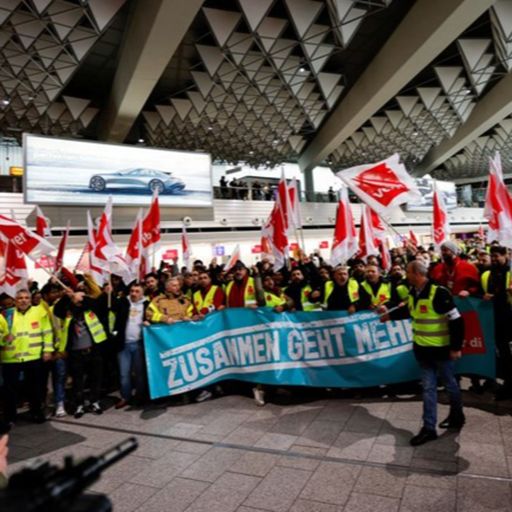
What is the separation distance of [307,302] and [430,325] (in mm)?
2401

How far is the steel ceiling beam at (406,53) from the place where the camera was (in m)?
11.5

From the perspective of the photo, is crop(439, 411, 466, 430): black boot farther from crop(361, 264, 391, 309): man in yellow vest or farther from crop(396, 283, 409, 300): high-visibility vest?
crop(361, 264, 391, 309): man in yellow vest

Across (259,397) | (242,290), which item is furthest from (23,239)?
(259,397)

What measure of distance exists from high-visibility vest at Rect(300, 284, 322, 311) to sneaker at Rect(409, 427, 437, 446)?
2448mm

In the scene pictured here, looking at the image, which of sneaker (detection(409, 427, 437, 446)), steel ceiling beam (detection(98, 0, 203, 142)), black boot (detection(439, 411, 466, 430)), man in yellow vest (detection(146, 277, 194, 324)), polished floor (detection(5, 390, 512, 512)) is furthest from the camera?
steel ceiling beam (detection(98, 0, 203, 142))

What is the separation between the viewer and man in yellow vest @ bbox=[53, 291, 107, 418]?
16.4 ft

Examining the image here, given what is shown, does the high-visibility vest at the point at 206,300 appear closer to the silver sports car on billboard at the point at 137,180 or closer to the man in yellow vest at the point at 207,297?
the man in yellow vest at the point at 207,297

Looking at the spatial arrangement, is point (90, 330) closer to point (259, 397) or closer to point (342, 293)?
point (259, 397)

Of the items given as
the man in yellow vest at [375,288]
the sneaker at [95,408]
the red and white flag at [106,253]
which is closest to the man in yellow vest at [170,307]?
the red and white flag at [106,253]

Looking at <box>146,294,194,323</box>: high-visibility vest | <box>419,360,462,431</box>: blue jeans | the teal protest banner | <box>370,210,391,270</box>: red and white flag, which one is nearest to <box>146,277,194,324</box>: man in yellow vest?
<box>146,294,194,323</box>: high-visibility vest

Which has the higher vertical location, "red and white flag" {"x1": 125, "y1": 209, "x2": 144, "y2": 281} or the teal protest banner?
"red and white flag" {"x1": 125, "y1": 209, "x2": 144, "y2": 281}

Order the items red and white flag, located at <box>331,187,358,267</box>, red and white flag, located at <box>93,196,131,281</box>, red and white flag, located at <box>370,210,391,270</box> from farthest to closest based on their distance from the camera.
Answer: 1. red and white flag, located at <box>370,210,391,270</box>
2. red and white flag, located at <box>331,187,358,267</box>
3. red and white flag, located at <box>93,196,131,281</box>

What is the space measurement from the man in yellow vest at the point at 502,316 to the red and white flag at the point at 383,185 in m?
1.58

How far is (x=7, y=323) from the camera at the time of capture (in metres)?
4.83
